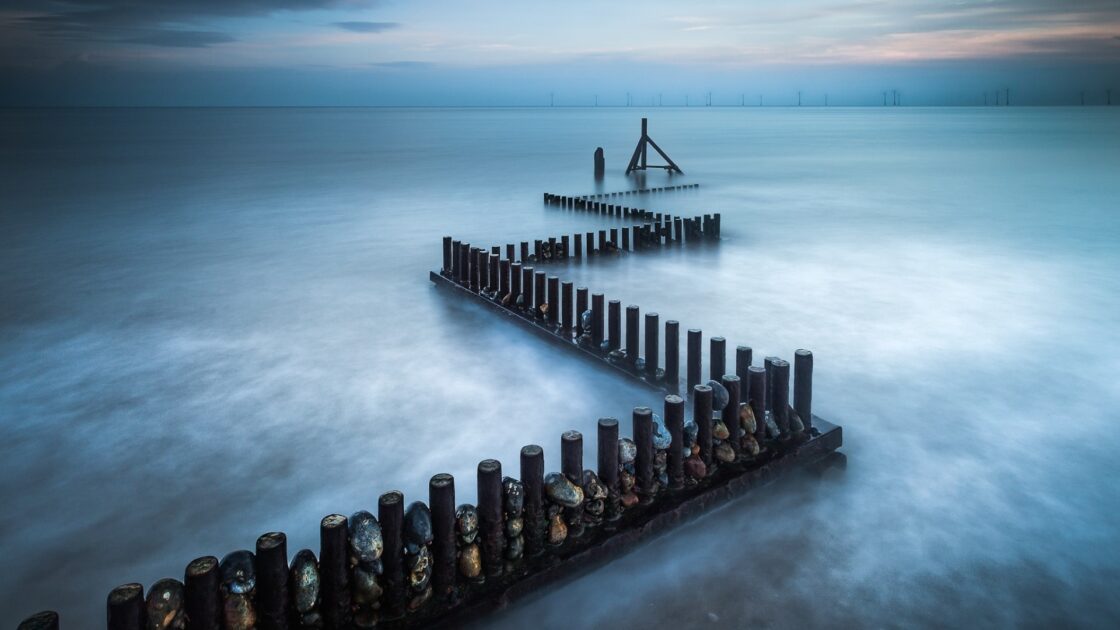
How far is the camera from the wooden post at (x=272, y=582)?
9.32 ft

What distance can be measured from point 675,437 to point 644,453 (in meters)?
0.23

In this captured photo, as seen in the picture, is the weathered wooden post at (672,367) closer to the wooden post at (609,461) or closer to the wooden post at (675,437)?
the wooden post at (675,437)

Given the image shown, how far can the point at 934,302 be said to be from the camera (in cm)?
845

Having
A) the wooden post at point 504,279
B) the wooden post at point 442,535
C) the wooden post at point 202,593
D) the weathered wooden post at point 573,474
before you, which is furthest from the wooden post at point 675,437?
the wooden post at point 504,279

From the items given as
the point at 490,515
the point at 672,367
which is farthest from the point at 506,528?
the point at 672,367

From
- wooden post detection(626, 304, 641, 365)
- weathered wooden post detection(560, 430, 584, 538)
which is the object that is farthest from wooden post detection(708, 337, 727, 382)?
weathered wooden post detection(560, 430, 584, 538)

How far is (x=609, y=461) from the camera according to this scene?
12.1ft

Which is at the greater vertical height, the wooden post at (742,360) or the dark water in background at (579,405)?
the wooden post at (742,360)

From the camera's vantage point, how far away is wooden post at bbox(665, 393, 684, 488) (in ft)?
12.7

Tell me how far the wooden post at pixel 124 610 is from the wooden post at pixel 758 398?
310cm

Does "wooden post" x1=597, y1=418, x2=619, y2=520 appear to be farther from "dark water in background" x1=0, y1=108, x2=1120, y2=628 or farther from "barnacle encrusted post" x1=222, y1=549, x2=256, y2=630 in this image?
"barnacle encrusted post" x1=222, y1=549, x2=256, y2=630

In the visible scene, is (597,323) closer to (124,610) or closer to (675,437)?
(675,437)

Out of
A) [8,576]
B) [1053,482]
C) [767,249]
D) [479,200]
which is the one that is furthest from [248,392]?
[479,200]

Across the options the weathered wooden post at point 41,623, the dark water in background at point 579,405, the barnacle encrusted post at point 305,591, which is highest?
the weathered wooden post at point 41,623
